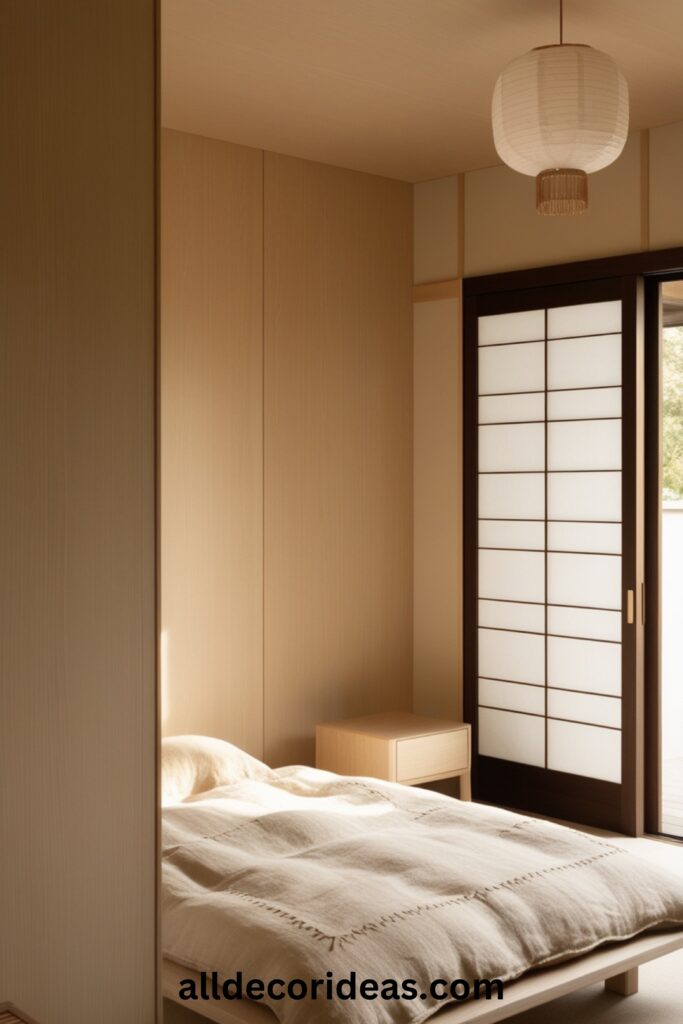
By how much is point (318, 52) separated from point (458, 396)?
191 cm

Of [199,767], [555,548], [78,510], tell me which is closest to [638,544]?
[555,548]

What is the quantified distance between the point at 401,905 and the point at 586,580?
8.01ft

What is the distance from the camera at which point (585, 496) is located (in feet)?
16.2

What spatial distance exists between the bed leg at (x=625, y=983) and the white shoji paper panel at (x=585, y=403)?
235 centimetres

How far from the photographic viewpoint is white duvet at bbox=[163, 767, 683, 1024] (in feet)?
8.33

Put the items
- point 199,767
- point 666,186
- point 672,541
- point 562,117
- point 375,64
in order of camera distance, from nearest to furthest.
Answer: point 562,117
point 375,64
point 199,767
point 666,186
point 672,541

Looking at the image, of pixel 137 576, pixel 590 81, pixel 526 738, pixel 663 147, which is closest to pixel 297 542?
pixel 526 738

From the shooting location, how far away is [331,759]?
4934 mm

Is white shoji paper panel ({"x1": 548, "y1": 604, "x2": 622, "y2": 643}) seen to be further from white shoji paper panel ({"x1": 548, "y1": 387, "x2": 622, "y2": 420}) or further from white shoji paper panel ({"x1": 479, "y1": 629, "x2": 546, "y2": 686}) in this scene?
white shoji paper panel ({"x1": 548, "y1": 387, "x2": 622, "y2": 420})

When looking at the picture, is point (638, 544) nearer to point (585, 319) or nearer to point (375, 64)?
point (585, 319)

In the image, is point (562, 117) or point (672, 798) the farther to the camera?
point (672, 798)

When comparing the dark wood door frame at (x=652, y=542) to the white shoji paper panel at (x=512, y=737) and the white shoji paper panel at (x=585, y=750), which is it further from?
the white shoji paper panel at (x=512, y=737)

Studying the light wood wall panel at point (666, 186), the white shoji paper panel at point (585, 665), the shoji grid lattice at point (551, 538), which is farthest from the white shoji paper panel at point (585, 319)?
the white shoji paper panel at point (585, 665)

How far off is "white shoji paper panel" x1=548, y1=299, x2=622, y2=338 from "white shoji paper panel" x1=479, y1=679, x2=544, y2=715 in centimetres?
155
